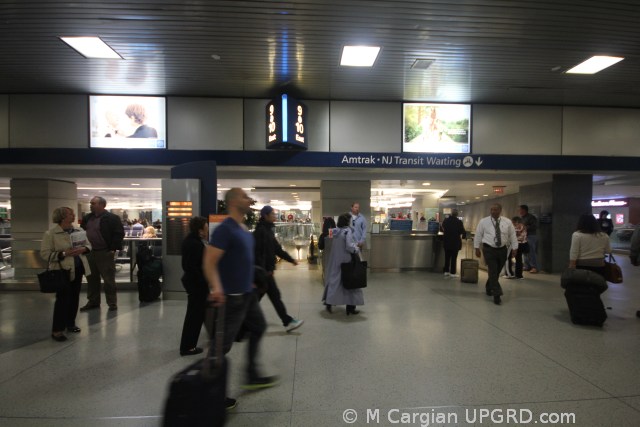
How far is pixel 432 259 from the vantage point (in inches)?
433

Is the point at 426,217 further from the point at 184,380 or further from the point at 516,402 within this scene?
the point at 184,380

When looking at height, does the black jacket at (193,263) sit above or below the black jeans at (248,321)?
above

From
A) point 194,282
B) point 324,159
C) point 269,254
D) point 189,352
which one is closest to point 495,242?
point 324,159

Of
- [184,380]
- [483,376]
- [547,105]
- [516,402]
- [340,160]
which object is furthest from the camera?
[547,105]

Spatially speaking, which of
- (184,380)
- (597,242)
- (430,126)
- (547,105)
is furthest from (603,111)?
(184,380)

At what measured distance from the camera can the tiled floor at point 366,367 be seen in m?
3.02

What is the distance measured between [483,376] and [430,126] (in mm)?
7089

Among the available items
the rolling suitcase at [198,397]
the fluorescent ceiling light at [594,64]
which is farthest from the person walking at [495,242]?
the rolling suitcase at [198,397]

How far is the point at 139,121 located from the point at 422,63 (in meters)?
6.77

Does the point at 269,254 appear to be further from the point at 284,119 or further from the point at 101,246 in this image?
the point at 284,119

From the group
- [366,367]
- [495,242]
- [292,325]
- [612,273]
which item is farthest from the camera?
[495,242]

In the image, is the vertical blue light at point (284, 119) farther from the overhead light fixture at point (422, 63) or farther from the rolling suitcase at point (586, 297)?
the rolling suitcase at point (586, 297)

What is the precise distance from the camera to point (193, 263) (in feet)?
13.4

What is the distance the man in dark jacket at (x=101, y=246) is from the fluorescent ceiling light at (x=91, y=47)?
2.67 m
